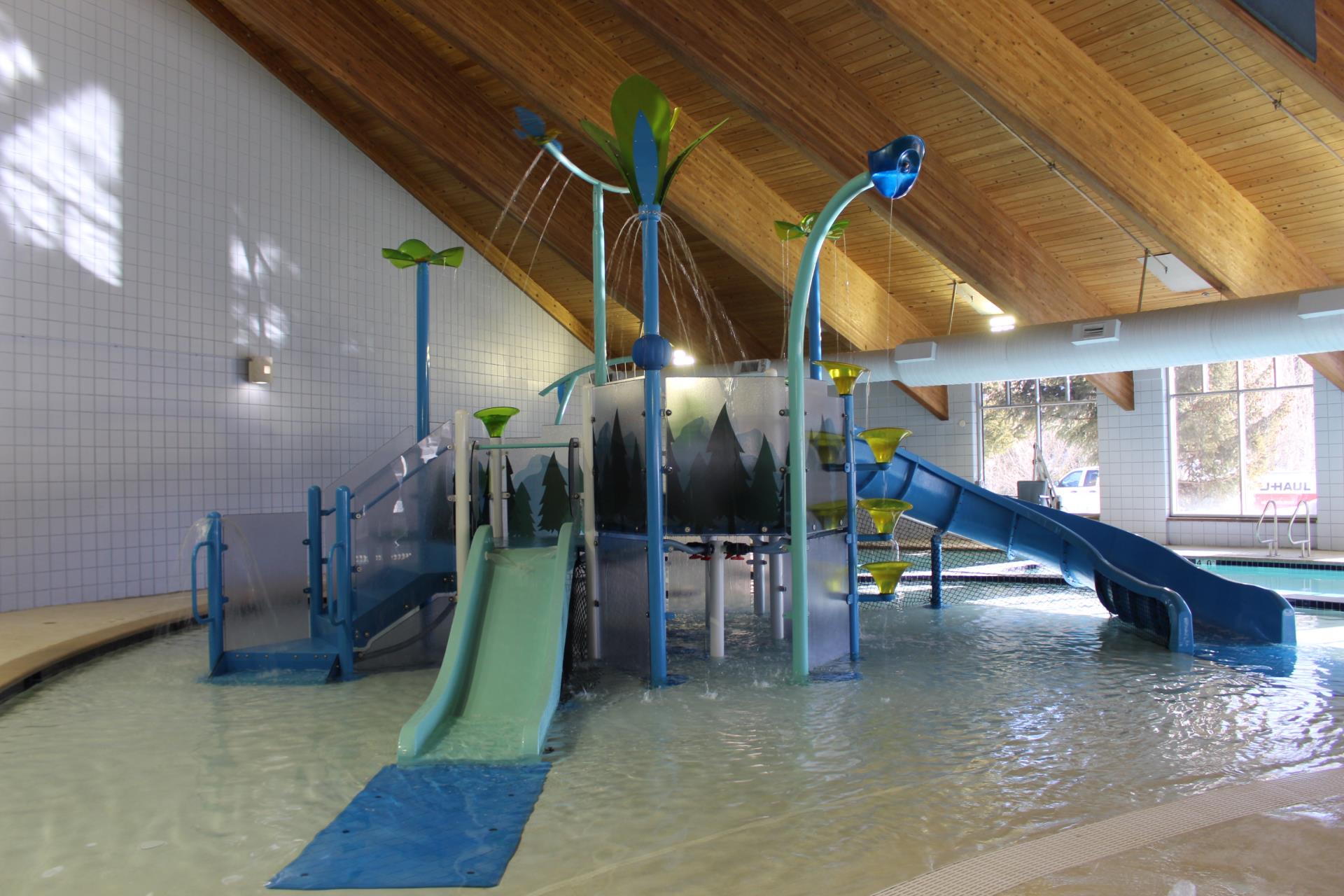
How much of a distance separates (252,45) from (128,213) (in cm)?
260

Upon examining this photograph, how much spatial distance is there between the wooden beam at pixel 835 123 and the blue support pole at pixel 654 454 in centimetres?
284

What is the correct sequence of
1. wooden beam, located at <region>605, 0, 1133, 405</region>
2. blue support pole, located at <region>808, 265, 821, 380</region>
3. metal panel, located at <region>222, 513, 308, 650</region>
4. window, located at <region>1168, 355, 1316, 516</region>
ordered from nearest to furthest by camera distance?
metal panel, located at <region>222, 513, 308, 650</region> < blue support pole, located at <region>808, 265, 821, 380</region> < wooden beam, located at <region>605, 0, 1133, 405</region> < window, located at <region>1168, 355, 1316, 516</region>

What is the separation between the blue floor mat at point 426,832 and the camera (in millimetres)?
3146

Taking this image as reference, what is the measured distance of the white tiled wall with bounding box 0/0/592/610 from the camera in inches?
335

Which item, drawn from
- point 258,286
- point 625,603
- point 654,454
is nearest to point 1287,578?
point 625,603

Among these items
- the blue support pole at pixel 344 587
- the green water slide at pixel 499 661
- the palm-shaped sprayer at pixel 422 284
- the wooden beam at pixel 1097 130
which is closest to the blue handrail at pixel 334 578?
the blue support pole at pixel 344 587

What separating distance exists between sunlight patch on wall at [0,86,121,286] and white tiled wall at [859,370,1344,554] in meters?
10.5

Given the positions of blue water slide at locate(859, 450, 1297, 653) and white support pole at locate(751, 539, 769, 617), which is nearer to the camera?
blue water slide at locate(859, 450, 1297, 653)

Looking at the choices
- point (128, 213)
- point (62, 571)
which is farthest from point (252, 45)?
point (62, 571)

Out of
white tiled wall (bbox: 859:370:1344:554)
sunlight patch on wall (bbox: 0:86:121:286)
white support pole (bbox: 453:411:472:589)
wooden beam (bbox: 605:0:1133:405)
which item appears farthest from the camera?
white tiled wall (bbox: 859:370:1344:554)

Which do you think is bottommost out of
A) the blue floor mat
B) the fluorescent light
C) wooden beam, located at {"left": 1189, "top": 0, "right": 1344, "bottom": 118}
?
the blue floor mat

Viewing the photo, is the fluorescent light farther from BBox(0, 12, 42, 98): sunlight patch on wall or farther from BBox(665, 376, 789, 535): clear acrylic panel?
BBox(0, 12, 42, 98): sunlight patch on wall

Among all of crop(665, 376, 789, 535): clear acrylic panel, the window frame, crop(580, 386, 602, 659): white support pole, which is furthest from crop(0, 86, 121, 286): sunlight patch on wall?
the window frame

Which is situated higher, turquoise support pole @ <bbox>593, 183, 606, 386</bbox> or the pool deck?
turquoise support pole @ <bbox>593, 183, 606, 386</bbox>
